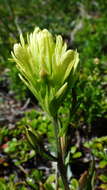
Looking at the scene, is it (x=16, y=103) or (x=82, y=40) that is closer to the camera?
(x=16, y=103)

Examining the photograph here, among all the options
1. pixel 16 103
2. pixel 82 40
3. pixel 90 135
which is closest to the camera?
pixel 90 135

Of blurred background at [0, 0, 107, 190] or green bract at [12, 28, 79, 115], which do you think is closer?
green bract at [12, 28, 79, 115]

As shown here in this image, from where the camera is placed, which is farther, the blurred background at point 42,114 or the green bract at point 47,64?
the blurred background at point 42,114

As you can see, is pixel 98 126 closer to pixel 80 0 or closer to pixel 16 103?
pixel 16 103

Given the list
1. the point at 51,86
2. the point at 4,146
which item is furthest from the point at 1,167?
the point at 51,86

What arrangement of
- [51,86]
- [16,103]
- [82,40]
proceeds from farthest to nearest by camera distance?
[82,40], [16,103], [51,86]

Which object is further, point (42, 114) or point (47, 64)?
point (42, 114)

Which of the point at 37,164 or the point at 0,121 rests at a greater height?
the point at 0,121

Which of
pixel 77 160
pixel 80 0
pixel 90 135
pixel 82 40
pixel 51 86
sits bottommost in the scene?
pixel 77 160
